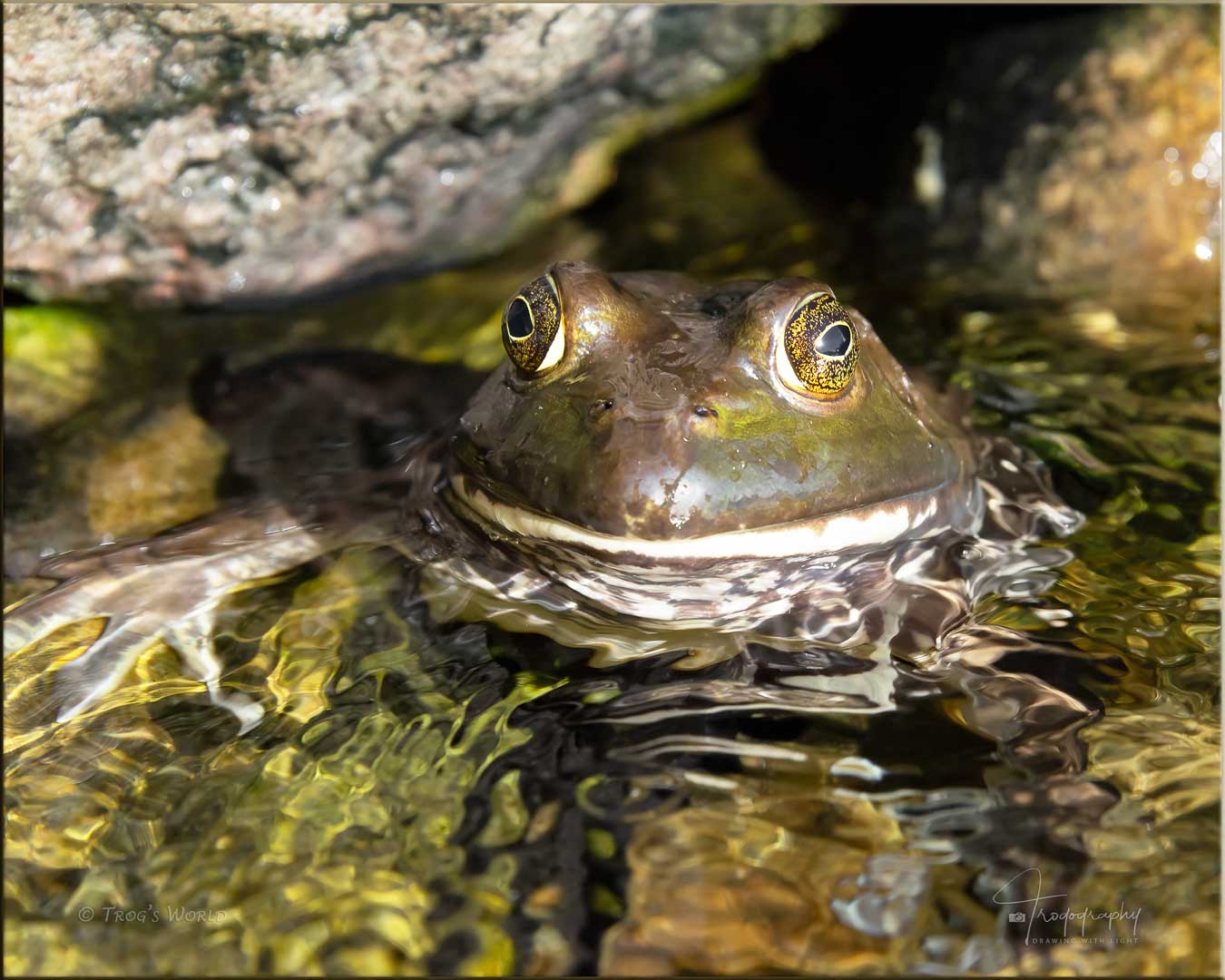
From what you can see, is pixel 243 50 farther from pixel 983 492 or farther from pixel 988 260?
pixel 988 260

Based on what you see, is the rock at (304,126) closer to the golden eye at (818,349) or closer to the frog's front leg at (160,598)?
the frog's front leg at (160,598)

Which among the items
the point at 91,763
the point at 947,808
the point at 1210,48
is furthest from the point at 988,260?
the point at 91,763

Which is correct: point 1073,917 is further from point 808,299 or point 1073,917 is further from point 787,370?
point 808,299

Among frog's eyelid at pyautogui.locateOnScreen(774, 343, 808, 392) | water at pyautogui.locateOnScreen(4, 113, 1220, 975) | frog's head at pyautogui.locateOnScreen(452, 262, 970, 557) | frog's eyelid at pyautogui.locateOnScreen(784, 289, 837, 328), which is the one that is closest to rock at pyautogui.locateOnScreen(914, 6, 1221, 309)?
water at pyautogui.locateOnScreen(4, 113, 1220, 975)

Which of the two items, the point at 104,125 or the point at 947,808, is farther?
the point at 104,125

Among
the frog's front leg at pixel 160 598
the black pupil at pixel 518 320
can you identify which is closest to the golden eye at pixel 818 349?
the black pupil at pixel 518 320

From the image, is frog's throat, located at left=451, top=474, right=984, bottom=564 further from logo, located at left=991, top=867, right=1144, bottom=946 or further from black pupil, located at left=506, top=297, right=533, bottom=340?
logo, located at left=991, top=867, right=1144, bottom=946

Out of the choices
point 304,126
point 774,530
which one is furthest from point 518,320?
point 304,126
